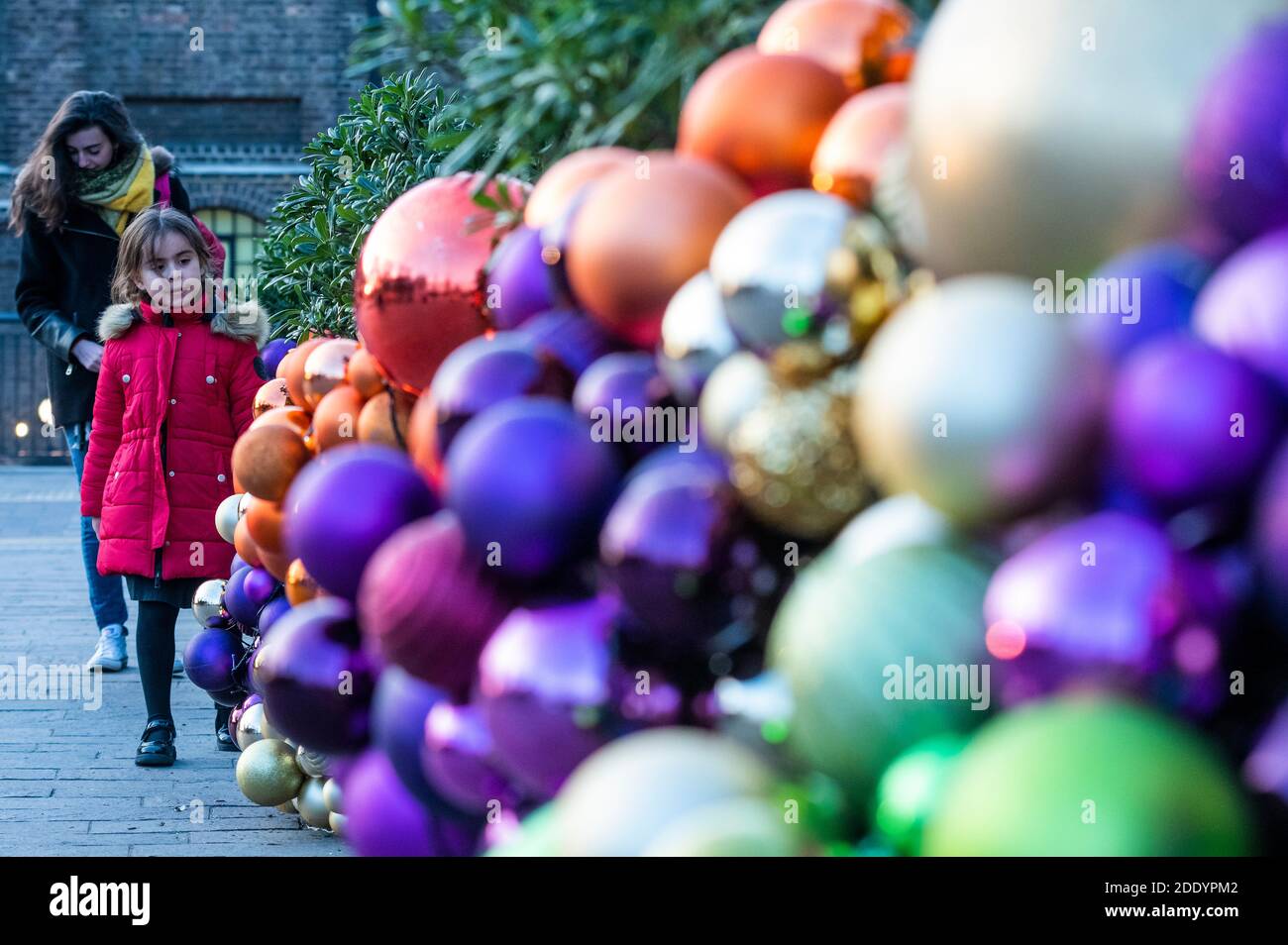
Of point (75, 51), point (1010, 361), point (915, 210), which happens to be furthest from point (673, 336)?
point (75, 51)

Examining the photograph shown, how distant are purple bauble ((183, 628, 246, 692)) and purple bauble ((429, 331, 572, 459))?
7.41 ft

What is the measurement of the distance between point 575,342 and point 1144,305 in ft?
2.31

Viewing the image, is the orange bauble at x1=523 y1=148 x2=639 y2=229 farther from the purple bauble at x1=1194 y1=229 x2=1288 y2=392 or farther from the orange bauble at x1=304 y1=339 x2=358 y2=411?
the orange bauble at x1=304 y1=339 x2=358 y2=411

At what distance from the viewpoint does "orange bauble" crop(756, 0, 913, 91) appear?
1779 millimetres

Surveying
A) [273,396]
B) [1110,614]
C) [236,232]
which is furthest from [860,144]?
[236,232]

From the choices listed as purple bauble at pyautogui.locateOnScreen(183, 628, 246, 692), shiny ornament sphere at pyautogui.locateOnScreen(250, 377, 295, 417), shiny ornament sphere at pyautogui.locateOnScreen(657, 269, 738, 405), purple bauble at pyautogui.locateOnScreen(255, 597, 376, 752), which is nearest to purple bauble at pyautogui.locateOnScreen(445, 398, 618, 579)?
shiny ornament sphere at pyautogui.locateOnScreen(657, 269, 738, 405)

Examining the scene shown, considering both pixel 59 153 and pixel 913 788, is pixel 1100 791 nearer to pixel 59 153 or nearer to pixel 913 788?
pixel 913 788

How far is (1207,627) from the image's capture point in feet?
4.21

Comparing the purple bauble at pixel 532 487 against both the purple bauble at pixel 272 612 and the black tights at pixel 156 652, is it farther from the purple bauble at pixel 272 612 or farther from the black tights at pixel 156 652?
the black tights at pixel 156 652

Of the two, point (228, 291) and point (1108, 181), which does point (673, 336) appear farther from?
point (228, 291)

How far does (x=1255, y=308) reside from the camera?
4.23 feet

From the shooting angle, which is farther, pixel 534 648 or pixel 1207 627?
pixel 534 648

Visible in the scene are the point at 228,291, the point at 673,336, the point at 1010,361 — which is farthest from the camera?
the point at 228,291
